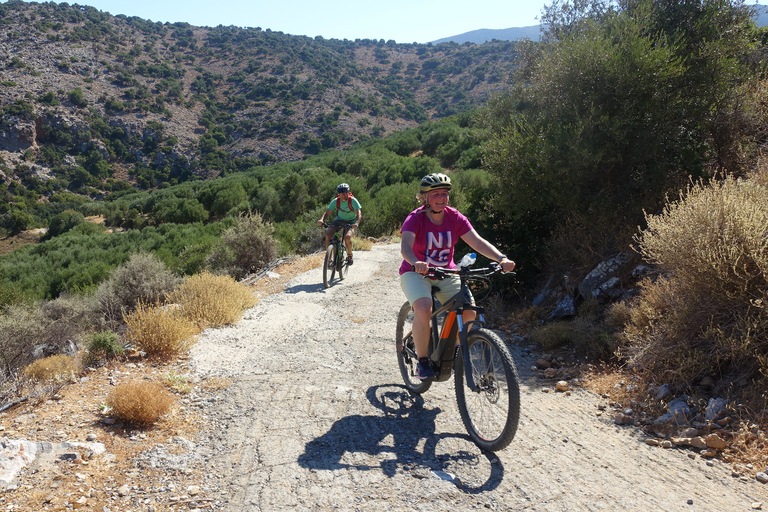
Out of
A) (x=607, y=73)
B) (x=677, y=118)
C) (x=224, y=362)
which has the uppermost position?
(x=607, y=73)

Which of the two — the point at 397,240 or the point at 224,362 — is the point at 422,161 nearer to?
the point at 397,240

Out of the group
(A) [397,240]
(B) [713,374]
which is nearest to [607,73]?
(B) [713,374]

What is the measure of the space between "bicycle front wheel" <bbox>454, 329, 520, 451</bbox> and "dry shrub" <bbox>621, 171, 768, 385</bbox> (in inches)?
80.9

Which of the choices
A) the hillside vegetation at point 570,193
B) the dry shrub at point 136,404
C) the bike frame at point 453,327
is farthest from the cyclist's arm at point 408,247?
the hillside vegetation at point 570,193

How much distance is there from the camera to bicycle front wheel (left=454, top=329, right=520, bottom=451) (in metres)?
3.19

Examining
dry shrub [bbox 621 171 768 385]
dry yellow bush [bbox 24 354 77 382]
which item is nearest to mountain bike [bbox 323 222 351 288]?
dry yellow bush [bbox 24 354 77 382]

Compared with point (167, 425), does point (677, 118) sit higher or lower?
higher

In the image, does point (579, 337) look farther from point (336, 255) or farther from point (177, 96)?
point (177, 96)

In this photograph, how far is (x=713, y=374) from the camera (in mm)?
4230

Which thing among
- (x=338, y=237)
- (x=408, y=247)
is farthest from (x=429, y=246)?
(x=338, y=237)

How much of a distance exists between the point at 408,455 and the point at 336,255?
714cm

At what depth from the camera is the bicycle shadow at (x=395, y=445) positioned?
131 inches

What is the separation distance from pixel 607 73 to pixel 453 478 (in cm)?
686

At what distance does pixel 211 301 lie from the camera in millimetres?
7391
